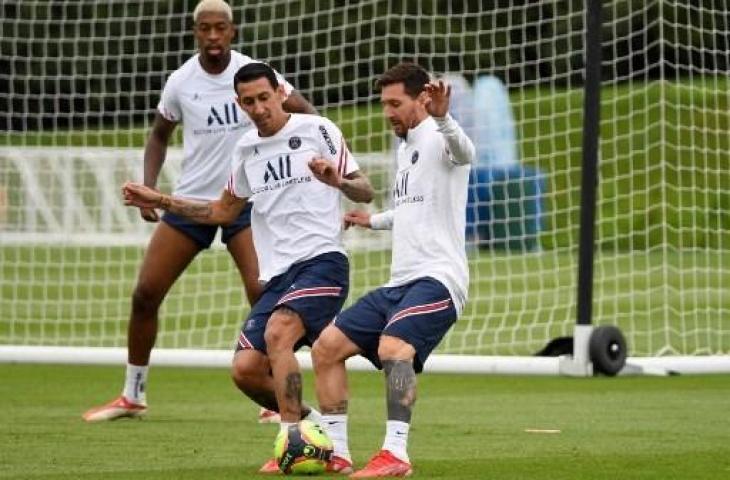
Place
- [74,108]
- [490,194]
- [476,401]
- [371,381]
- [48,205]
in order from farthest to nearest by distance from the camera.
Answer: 1. [48,205]
2. [74,108]
3. [490,194]
4. [371,381]
5. [476,401]

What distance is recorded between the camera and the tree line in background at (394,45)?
15.2 m

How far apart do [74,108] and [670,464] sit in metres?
10.8

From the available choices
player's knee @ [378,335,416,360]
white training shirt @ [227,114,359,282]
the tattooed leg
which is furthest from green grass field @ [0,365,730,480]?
white training shirt @ [227,114,359,282]

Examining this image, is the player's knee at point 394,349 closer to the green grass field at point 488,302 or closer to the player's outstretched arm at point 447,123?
the player's outstretched arm at point 447,123

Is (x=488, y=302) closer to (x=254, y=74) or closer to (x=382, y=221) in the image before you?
(x=382, y=221)

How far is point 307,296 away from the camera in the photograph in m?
8.44

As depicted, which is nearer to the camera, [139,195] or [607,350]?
[139,195]

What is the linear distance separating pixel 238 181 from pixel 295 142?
0.38m

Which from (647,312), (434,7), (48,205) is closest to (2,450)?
(434,7)

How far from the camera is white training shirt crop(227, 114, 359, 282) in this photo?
28.3 ft

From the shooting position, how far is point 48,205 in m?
20.8

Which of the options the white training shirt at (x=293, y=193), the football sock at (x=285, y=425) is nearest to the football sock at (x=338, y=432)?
the football sock at (x=285, y=425)

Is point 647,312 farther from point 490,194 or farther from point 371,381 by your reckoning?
point 371,381

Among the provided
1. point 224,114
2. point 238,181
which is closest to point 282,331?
point 238,181
